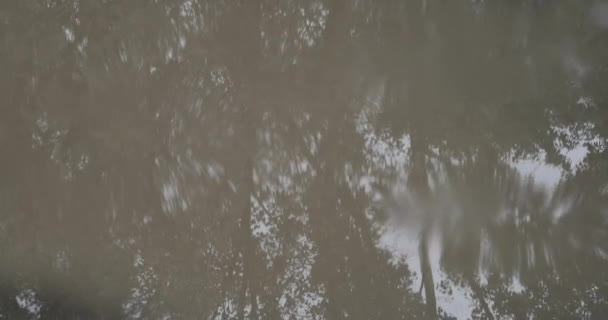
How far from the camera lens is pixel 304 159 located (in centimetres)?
130

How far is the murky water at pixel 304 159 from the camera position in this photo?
123cm

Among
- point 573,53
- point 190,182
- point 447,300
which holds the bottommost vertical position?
point 447,300

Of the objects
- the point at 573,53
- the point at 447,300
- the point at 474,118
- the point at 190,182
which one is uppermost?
the point at 573,53

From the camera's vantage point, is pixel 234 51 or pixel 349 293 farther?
pixel 234 51

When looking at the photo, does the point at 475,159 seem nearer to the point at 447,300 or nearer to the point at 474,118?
the point at 474,118

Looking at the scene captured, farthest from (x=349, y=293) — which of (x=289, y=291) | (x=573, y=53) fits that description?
(x=573, y=53)

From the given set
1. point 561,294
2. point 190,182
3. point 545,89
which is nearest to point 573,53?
point 545,89

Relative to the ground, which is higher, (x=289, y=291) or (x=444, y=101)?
(x=444, y=101)

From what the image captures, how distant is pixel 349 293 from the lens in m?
1.22

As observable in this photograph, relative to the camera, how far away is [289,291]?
4.05 ft

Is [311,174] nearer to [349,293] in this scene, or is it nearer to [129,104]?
[349,293]

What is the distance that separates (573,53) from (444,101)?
13.1 inches

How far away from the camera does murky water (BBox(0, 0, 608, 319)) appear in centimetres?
123

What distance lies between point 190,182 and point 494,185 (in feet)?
2.28
